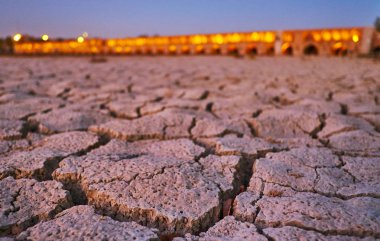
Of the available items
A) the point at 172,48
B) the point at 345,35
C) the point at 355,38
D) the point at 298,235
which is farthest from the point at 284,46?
the point at 298,235

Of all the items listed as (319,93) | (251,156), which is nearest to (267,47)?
(319,93)

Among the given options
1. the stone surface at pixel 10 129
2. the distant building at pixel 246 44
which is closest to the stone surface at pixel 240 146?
the stone surface at pixel 10 129

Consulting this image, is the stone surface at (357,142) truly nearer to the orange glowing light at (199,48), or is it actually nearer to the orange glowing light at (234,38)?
the orange glowing light at (234,38)

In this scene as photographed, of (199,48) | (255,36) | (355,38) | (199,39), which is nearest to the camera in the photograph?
(355,38)

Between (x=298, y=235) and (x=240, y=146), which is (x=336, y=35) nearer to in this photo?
(x=240, y=146)

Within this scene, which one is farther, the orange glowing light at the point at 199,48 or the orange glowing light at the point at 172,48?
the orange glowing light at the point at 172,48

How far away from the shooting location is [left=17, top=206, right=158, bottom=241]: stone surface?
0.73 meters

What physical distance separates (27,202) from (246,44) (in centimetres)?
2720

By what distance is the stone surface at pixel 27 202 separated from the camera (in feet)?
2.60

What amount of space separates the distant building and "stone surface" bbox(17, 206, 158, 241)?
A: 616 inches

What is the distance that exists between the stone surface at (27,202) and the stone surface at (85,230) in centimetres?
4

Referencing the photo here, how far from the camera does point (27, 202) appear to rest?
88 centimetres

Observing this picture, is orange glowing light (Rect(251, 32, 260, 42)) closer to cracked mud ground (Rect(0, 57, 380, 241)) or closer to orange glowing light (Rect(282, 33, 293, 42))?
orange glowing light (Rect(282, 33, 293, 42))

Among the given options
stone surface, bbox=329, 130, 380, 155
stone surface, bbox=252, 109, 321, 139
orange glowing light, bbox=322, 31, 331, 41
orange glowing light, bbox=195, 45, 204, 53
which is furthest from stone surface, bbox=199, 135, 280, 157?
orange glowing light, bbox=195, 45, 204, 53
